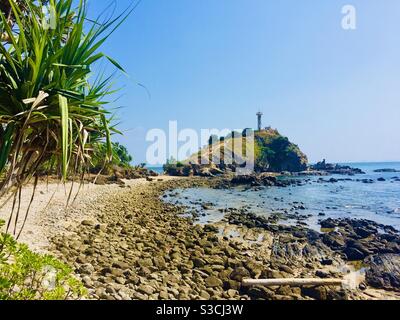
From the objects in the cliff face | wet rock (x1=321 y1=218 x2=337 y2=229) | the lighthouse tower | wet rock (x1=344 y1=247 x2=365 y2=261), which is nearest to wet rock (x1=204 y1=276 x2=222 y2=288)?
wet rock (x1=344 y1=247 x2=365 y2=261)

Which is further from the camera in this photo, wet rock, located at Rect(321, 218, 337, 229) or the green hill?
the green hill

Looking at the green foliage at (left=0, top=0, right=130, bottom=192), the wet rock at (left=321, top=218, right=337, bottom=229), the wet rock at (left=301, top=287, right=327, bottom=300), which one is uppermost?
the green foliage at (left=0, top=0, right=130, bottom=192)

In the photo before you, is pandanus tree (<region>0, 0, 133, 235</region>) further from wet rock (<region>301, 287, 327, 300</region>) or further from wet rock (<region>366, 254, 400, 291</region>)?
wet rock (<region>366, 254, 400, 291</region>)

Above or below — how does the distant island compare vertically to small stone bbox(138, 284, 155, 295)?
above

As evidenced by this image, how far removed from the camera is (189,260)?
8617 mm

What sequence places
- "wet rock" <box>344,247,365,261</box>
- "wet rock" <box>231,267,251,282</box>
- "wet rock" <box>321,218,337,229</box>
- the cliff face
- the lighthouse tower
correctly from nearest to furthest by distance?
"wet rock" <box>231,267,251,282</box> < "wet rock" <box>344,247,365,261</box> < "wet rock" <box>321,218,337,229</box> < the cliff face < the lighthouse tower

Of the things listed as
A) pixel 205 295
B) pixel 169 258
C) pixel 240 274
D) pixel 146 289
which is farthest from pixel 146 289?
pixel 240 274

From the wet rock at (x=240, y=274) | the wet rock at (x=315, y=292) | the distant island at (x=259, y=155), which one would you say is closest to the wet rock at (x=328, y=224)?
the wet rock at (x=315, y=292)

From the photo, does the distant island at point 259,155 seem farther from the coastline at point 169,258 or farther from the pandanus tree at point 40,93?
the pandanus tree at point 40,93

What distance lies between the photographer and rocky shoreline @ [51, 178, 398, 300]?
254 inches

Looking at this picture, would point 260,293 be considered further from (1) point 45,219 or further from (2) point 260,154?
(2) point 260,154

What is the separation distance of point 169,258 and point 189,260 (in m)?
0.62
